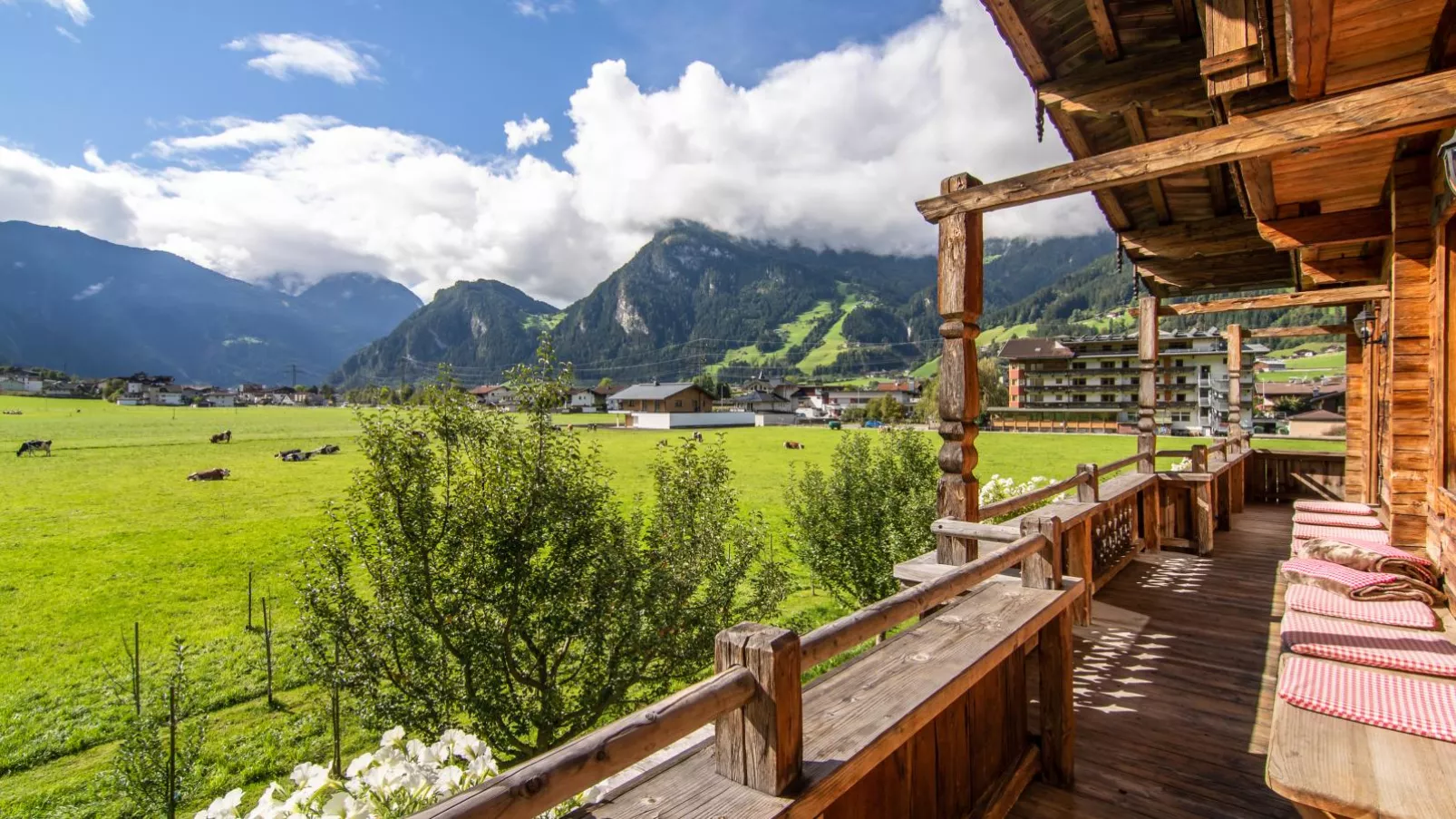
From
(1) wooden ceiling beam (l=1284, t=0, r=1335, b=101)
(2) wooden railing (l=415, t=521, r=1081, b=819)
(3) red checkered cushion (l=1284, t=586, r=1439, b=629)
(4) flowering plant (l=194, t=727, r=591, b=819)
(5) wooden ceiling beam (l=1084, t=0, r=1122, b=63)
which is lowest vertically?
(4) flowering plant (l=194, t=727, r=591, b=819)

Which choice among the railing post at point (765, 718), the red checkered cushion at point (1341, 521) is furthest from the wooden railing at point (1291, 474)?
the railing post at point (765, 718)

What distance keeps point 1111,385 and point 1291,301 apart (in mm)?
74724

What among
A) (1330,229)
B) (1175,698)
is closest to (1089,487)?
(1175,698)

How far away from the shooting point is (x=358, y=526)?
5.76 metres

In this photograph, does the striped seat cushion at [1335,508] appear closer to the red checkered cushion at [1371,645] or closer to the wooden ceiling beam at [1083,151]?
the wooden ceiling beam at [1083,151]

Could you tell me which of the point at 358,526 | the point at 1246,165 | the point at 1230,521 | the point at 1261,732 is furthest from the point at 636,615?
the point at 1230,521

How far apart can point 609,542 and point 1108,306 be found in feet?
725

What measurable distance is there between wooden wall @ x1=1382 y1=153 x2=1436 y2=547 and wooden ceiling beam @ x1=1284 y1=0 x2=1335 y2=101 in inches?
94.4

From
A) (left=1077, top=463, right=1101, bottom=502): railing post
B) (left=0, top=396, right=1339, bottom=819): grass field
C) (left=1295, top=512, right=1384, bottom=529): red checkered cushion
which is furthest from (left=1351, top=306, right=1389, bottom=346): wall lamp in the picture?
(left=0, top=396, right=1339, bottom=819): grass field

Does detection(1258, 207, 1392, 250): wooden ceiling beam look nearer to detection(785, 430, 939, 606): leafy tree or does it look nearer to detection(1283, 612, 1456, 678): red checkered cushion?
detection(1283, 612, 1456, 678): red checkered cushion

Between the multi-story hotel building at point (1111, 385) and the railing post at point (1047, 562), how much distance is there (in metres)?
68.1

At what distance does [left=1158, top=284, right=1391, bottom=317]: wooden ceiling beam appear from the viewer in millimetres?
7477

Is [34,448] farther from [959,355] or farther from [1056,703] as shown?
[1056,703]

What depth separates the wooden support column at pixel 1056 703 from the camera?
3.16 m
